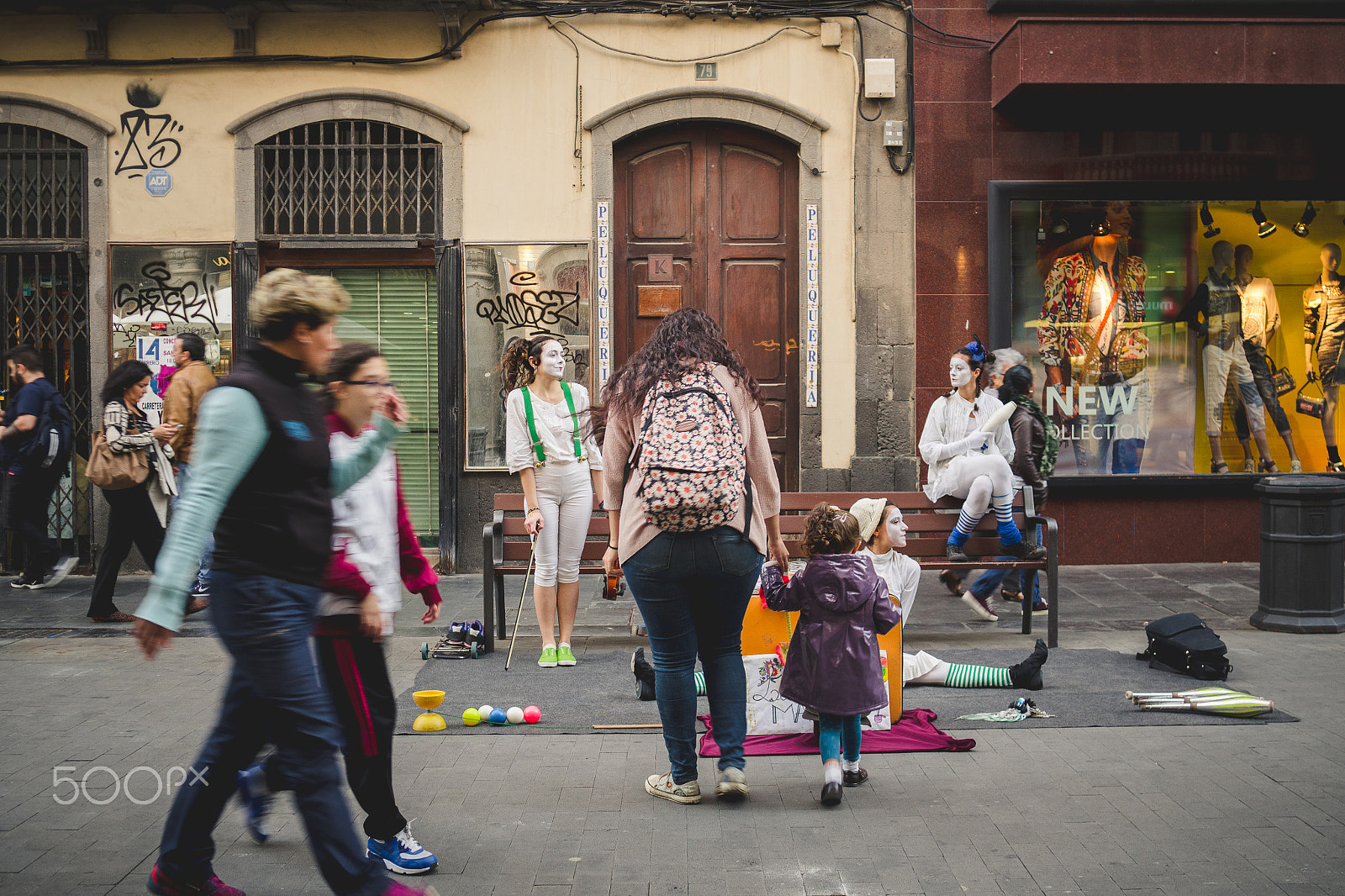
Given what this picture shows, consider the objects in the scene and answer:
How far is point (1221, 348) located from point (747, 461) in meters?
7.89

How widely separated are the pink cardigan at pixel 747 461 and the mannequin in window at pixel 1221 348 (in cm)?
764

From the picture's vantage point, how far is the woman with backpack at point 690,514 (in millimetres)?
4156

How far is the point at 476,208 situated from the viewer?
10.1 m

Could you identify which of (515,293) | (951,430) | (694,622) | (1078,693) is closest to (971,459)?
(951,430)

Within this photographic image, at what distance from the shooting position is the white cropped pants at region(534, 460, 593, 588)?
669 centimetres

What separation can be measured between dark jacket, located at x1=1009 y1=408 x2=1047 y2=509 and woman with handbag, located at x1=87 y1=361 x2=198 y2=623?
19.8ft

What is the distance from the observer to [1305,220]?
1051 centimetres

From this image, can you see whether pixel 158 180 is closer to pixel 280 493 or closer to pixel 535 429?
pixel 535 429

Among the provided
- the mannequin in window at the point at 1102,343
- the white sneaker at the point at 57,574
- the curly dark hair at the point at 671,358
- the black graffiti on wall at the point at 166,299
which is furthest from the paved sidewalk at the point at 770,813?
the black graffiti on wall at the point at 166,299

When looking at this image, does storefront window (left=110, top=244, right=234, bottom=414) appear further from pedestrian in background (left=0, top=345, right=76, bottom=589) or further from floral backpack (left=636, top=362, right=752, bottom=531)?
floral backpack (left=636, top=362, right=752, bottom=531)

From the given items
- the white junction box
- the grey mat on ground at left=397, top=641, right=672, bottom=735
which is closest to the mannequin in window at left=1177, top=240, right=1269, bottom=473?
the white junction box

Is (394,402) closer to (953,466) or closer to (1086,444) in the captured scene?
(953,466)

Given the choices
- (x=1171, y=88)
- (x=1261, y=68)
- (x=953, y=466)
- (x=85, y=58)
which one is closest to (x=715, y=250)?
(x=953, y=466)

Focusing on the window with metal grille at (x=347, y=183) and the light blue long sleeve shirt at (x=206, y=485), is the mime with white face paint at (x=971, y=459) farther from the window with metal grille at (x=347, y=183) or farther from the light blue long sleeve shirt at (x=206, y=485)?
the light blue long sleeve shirt at (x=206, y=485)
